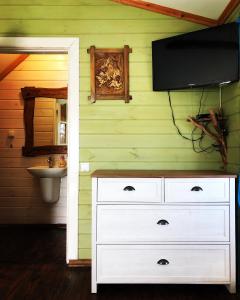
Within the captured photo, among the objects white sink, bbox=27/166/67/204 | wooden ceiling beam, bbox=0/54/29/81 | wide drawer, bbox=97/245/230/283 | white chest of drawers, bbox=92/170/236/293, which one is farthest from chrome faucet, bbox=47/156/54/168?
wide drawer, bbox=97/245/230/283

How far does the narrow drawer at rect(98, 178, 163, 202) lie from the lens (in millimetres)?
2453

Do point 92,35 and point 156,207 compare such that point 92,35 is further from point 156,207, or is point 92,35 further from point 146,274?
point 146,274

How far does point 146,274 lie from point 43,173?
2.01m

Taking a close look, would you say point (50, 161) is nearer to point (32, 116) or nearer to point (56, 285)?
point (32, 116)

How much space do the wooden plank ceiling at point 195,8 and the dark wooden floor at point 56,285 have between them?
7.78 feet

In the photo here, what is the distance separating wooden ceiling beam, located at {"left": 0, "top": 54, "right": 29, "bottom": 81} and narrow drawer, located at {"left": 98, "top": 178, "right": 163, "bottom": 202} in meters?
2.60

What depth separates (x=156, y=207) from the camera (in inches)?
96.5

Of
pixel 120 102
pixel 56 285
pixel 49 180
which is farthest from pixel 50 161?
pixel 56 285

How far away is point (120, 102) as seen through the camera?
3018mm

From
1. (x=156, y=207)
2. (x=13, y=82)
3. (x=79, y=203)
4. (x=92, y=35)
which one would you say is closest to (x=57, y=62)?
(x=13, y=82)

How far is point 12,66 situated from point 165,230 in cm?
313

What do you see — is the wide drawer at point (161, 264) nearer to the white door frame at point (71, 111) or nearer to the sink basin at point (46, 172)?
the white door frame at point (71, 111)

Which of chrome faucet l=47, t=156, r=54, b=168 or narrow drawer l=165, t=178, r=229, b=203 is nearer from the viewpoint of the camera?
narrow drawer l=165, t=178, r=229, b=203

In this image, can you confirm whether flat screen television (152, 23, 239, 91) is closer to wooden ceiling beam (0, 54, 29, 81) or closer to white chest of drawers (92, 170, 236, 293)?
white chest of drawers (92, 170, 236, 293)
